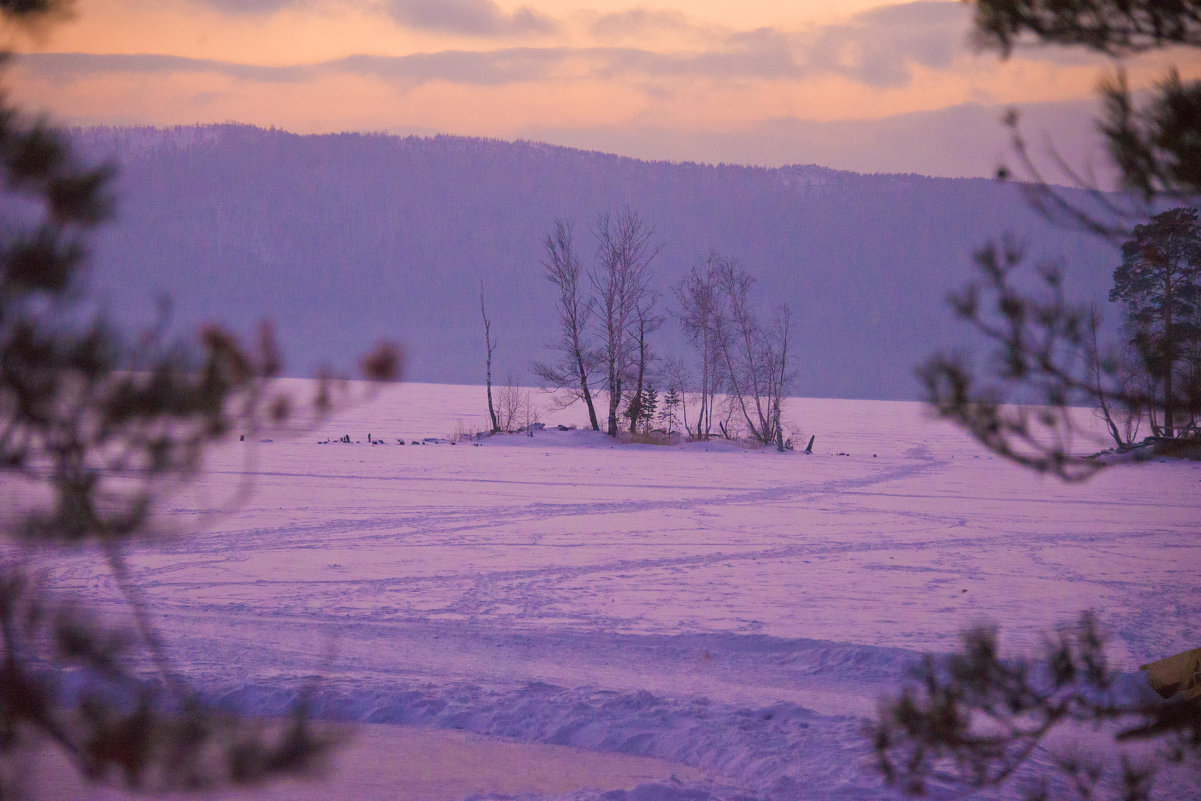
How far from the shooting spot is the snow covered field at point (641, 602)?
6.46m

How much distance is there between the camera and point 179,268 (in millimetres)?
184375

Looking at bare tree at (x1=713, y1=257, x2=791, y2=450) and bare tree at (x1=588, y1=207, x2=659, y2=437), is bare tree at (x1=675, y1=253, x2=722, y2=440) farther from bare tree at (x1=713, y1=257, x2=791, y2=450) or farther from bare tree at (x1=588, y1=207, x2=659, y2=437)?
bare tree at (x1=588, y1=207, x2=659, y2=437)

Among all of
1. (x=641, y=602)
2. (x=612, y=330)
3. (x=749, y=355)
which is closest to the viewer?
(x=641, y=602)

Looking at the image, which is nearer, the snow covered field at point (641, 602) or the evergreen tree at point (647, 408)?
the snow covered field at point (641, 602)

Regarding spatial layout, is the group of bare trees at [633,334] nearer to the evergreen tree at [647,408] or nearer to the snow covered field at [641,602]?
the evergreen tree at [647,408]

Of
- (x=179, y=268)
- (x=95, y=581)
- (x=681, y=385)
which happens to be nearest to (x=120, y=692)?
(x=95, y=581)

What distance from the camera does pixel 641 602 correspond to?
Answer: 968 cm

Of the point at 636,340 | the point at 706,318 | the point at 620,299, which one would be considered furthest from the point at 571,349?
the point at 706,318

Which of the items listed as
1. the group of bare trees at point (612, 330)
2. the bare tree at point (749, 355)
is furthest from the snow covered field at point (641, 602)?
the bare tree at point (749, 355)

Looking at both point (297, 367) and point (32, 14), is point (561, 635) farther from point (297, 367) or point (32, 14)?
point (297, 367)

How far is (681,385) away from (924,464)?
41.4 feet

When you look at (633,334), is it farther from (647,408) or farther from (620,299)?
(647,408)

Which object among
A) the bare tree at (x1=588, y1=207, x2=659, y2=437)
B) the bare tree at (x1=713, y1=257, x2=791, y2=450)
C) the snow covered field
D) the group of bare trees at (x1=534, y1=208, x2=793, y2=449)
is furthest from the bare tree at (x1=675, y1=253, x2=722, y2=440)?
the snow covered field

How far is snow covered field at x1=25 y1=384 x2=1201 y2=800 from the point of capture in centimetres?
646
